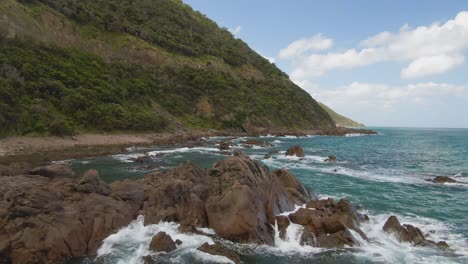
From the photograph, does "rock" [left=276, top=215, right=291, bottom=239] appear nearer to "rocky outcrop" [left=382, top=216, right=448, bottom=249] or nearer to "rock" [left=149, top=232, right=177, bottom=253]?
"rock" [left=149, top=232, right=177, bottom=253]

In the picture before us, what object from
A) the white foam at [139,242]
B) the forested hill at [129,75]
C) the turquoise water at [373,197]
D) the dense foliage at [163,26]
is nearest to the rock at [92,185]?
the white foam at [139,242]

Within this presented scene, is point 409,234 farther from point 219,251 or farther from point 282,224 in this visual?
point 219,251

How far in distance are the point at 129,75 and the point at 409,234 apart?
8324 cm

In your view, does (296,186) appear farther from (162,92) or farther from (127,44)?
(127,44)

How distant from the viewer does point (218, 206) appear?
19.1 metres

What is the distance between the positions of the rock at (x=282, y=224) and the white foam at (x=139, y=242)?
407 cm

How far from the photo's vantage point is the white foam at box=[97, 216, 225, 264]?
15.7 meters

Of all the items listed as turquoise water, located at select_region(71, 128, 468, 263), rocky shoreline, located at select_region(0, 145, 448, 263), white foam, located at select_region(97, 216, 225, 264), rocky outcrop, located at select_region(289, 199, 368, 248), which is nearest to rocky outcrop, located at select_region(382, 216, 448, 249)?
rocky shoreline, located at select_region(0, 145, 448, 263)

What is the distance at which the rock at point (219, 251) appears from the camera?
609 inches

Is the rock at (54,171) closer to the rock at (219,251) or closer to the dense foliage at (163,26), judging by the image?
the rock at (219,251)

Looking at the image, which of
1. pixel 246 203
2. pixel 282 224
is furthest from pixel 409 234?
pixel 246 203

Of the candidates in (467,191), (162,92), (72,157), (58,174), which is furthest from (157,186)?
(162,92)

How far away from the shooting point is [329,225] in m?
18.6

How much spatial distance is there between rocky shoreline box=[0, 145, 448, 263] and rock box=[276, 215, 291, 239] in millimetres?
57
